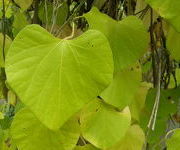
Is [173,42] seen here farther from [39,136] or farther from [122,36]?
[39,136]

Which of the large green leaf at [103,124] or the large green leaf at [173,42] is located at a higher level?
the large green leaf at [173,42]

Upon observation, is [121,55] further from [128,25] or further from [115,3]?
[115,3]

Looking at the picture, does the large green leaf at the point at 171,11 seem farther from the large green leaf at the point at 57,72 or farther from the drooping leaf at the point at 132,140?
the drooping leaf at the point at 132,140

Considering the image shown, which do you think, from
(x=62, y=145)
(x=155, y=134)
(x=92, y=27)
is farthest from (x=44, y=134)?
(x=155, y=134)

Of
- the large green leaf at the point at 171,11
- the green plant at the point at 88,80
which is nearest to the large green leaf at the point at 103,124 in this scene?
the green plant at the point at 88,80

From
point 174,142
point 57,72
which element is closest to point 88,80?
point 57,72

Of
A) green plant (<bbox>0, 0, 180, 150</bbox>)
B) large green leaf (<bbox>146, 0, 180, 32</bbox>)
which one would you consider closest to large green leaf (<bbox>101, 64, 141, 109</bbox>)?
green plant (<bbox>0, 0, 180, 150</bbox>)
